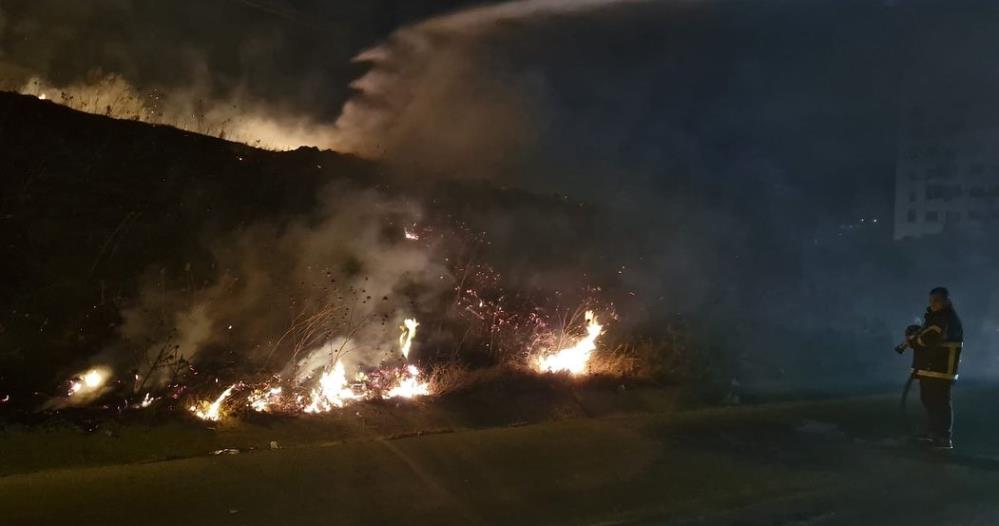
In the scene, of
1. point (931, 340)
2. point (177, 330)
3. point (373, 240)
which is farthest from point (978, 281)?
point (177, 330)

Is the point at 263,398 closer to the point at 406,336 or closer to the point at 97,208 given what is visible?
the point at 406,336

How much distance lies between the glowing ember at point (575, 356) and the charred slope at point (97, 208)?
2752 millimetres

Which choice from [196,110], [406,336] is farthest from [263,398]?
[196,110]

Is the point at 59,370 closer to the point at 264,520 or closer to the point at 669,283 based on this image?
the point at 264,520

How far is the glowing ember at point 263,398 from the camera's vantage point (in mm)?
6141

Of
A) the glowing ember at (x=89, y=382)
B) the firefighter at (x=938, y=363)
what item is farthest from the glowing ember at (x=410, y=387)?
the firefighter at (x=938, y=363)

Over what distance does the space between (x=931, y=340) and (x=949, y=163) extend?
20.1m

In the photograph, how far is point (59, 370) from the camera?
566 centimetres

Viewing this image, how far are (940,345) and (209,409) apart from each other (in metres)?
6.21

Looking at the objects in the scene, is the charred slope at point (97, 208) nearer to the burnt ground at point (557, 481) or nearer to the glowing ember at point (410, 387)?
the burnt ground at point (557, 481)

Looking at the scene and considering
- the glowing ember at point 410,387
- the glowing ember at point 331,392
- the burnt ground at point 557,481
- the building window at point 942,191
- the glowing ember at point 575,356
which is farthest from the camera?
the building window at point 942,191

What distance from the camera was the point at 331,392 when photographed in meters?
6.70

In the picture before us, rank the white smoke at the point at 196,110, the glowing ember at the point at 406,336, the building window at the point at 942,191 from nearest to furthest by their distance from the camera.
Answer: the glowing ember at the point at 406,336
the white smoke at the point at 196,110
the building window at the point at 942,191

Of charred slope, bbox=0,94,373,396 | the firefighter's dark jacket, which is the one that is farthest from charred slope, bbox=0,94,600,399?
the firefighter's dark jacket
